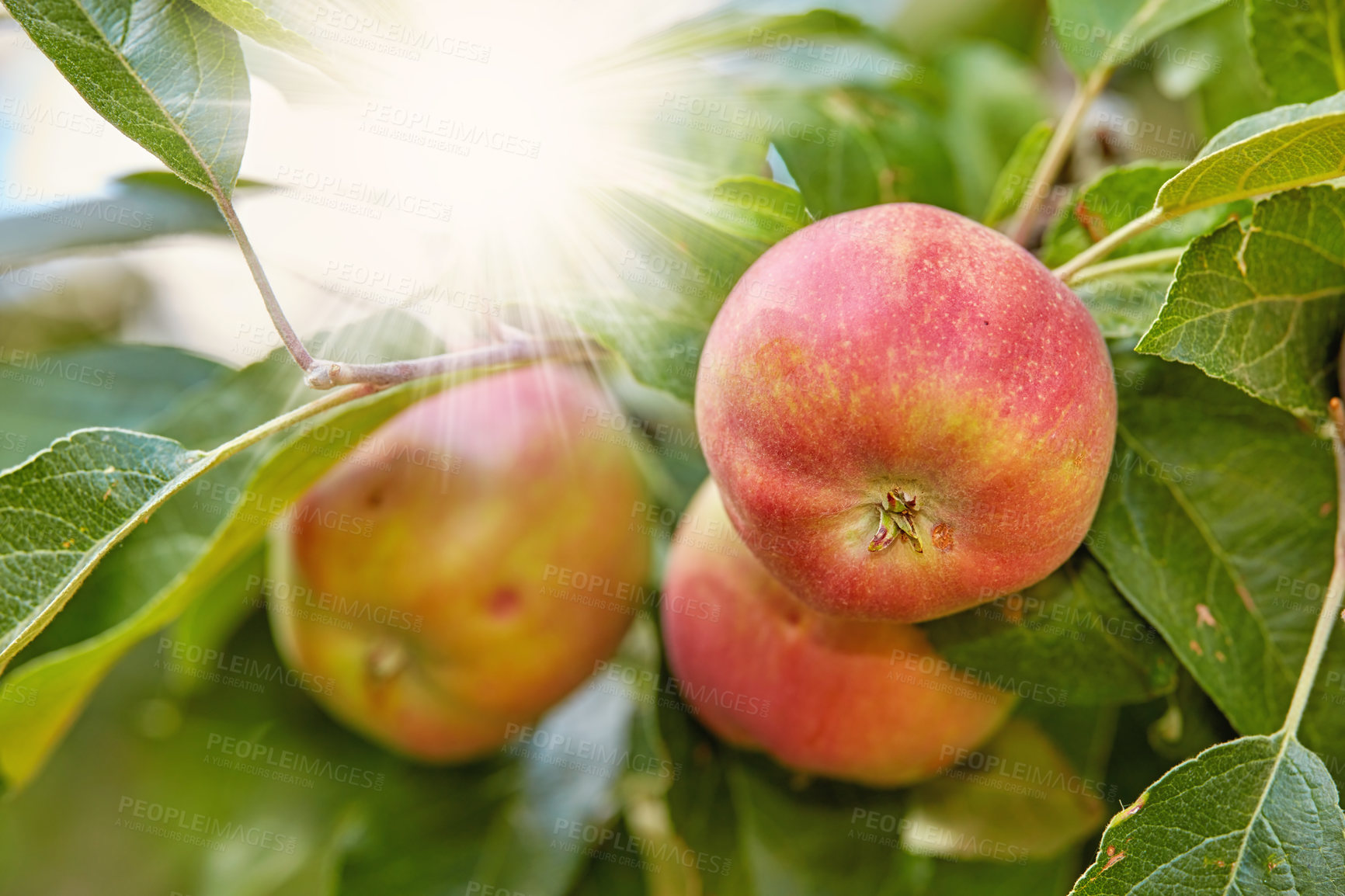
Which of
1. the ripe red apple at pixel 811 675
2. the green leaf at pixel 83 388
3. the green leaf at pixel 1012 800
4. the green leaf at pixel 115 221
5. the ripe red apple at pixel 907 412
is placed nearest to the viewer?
the ripe red apple at pixel 907 412

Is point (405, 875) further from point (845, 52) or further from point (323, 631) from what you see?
point (845, 52)

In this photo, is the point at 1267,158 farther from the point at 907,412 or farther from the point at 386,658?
the point at 386,658

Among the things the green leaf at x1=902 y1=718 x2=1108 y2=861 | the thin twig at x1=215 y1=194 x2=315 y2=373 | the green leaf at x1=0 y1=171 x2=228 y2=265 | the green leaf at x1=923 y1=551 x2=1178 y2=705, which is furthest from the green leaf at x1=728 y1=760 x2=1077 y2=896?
the green leaf at x1=0 y1=171 x2=228 y2=265

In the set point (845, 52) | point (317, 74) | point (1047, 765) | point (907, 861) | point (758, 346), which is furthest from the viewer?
point (845, 52)

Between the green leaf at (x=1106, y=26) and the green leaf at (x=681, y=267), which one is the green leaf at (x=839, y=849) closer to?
the green leaf at (x=681, y=267)

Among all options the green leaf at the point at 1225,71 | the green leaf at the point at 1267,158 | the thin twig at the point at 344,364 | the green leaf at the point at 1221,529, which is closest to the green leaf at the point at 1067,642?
the green leaf at the point at 1221,529

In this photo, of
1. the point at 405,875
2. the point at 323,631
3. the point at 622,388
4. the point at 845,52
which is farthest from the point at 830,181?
the point at 405,875
